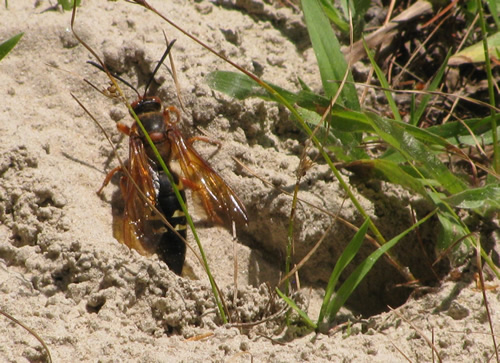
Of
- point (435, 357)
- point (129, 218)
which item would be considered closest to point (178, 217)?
point (129, 218)

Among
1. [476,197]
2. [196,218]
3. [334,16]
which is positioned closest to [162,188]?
[196,218]

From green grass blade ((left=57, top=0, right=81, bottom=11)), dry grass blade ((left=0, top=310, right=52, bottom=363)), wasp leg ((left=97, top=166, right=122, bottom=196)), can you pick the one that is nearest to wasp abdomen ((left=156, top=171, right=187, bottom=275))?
wasp leg ((left=97, top=166, right=122, bottom=196))

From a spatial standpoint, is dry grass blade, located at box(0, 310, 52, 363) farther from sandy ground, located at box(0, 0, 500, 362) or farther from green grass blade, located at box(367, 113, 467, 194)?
green grass blade, located at box(367, 113, 467, 194)

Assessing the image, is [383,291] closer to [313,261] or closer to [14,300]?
[313,261]

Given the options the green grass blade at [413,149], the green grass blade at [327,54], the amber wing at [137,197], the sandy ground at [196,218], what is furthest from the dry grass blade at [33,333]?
the green grass blade at [327,54]

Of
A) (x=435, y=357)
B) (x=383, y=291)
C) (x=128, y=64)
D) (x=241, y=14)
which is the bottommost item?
(x=383, y=291)

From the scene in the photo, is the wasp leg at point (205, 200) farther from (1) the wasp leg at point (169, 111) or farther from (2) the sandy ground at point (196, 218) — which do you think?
(1) the wasp leg at point (169, 111)
